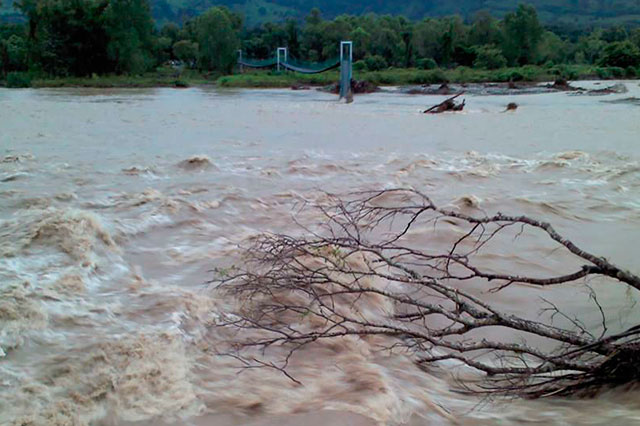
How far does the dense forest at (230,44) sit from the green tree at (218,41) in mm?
113

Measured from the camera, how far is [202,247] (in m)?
4.33

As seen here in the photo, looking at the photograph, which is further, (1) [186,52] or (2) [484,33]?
(1) [186,52]

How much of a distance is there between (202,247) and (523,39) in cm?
6731

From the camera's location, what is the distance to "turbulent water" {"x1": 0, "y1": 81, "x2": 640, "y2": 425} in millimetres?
2312

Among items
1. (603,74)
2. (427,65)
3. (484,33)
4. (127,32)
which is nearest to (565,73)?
(603,74)

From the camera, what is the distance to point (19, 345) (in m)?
2.67

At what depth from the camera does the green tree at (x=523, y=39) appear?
63.5 m

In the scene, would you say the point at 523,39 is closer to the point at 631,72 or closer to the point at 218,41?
the point at 631,72

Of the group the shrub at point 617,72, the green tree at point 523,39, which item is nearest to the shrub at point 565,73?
the shrub at point 617,72

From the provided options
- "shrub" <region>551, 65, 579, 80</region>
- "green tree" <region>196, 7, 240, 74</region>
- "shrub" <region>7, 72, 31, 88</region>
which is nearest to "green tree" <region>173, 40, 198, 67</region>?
"green tree" <region>196, 7, 240, 74</region>

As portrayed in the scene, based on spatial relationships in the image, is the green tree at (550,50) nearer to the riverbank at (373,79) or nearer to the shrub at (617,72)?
the riverbank at (373,79)

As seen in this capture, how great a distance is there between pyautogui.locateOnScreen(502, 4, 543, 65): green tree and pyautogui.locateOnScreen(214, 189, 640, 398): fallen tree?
6518cm

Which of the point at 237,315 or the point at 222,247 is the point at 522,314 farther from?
the point at 222,247

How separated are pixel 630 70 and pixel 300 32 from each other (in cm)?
5800
